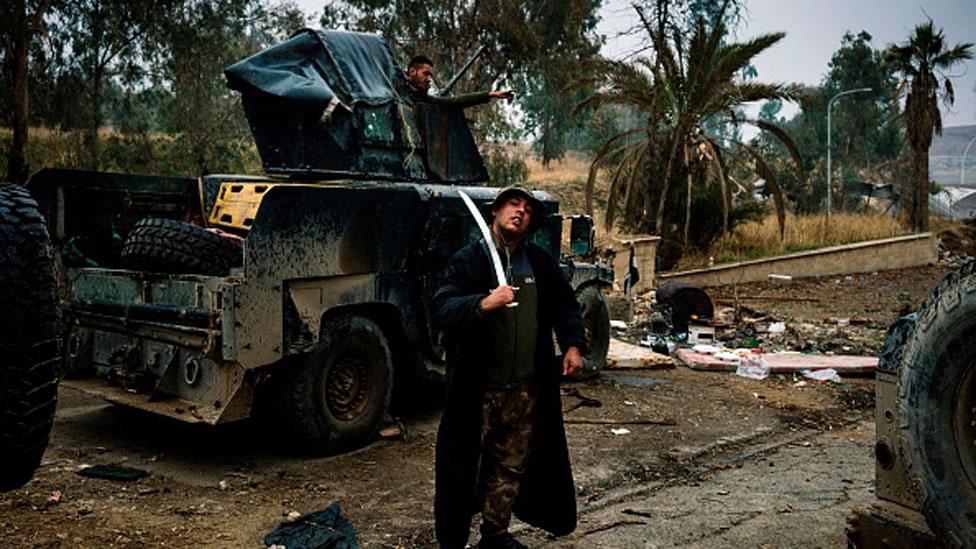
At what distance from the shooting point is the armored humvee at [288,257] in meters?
5.75

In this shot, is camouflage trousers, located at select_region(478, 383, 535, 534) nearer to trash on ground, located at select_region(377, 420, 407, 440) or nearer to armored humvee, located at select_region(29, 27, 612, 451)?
armored humvee, located at select_region(29, 27, 612, 451)

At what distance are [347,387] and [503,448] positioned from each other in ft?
8.12

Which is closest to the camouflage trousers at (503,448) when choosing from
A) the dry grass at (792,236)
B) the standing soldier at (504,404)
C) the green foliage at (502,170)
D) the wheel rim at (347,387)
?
the standing soldier at (504,404)

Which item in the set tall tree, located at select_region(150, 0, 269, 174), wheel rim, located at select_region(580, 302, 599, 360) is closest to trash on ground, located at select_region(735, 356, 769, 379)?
wheel rim, located at select_region(580, 302, 599, 360)

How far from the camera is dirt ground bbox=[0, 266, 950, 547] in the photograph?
Result: 15.7 ft

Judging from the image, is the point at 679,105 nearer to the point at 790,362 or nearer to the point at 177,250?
the point at 790,362

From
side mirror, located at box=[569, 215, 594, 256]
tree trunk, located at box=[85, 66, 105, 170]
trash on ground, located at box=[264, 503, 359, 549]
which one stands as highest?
tree trunk, located at box=[85, 66, 105, 170]

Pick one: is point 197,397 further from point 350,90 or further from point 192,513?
point 350,90

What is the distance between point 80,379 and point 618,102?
1417 cm

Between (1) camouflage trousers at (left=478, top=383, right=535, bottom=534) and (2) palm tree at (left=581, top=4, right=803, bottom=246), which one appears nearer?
(1) camouflage trousers at (left=478, top=383, right=535, bottom=534)

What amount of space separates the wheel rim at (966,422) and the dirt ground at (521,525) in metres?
1.96

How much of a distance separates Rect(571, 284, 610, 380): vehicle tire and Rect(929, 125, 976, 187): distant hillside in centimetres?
5755

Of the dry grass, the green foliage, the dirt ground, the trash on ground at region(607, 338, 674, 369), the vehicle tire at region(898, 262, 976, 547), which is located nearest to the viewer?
the vehicle tire at region(898, 262, 976, 547)

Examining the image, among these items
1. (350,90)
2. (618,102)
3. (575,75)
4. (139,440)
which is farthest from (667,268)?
(139,440)
